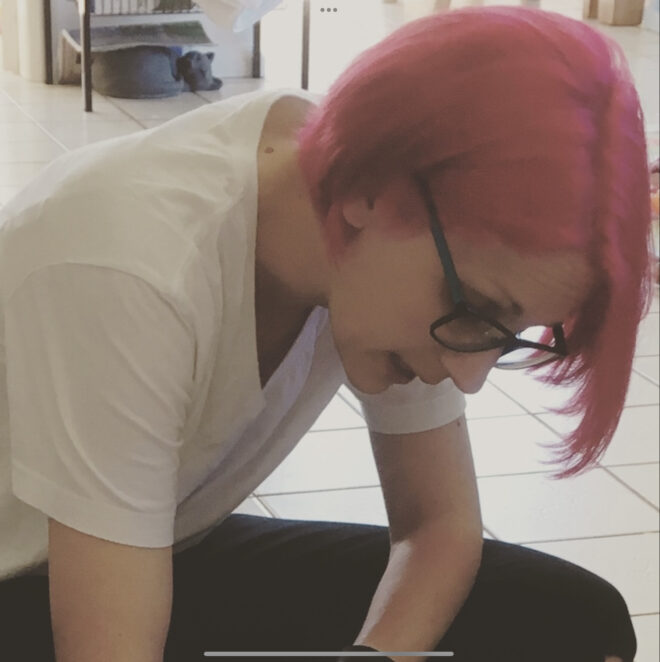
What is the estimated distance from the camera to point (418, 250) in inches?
32.9

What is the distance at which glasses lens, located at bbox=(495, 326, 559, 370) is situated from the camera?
92cm

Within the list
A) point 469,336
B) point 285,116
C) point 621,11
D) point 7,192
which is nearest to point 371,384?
point 469,336

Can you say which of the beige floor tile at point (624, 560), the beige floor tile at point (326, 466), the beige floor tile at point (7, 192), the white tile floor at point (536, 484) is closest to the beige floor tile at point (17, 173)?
the beige floor tile at point (7, 192)

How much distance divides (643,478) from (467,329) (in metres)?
1.23

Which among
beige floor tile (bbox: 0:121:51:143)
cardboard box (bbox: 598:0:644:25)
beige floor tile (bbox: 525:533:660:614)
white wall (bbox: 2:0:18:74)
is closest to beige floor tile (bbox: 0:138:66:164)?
beige floor tile (bbox: 0:121:51:143)

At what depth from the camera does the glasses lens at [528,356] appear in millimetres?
917

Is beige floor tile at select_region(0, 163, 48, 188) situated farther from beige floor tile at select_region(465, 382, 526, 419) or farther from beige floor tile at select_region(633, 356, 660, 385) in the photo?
beige floor tile at select_region(633, 356, 660, 385)

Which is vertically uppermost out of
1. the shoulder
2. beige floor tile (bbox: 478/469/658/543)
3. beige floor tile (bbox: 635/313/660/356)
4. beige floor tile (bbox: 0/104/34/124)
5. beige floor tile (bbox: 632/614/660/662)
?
the shoulder

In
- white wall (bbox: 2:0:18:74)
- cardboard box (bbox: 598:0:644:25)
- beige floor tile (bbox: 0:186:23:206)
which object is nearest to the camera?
beige floor tile (bbox: 0:186:23:206)

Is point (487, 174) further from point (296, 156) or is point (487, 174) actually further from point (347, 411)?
point (347, 411)

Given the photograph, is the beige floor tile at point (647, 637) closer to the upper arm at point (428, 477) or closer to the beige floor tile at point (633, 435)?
the beige floor tile at point (633, 435)

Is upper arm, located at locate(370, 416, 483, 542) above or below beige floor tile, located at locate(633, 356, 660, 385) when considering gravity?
above

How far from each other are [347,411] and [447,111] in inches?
56.7

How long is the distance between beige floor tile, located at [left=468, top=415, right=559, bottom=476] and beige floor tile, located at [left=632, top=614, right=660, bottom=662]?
14.4 inches
